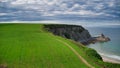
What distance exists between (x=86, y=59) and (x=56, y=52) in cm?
525

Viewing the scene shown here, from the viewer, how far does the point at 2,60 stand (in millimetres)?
41156

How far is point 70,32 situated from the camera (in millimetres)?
108062

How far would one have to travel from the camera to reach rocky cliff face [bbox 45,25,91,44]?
98.4 m

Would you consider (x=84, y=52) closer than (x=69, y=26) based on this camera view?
Yes

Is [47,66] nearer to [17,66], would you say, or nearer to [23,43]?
[17,66]

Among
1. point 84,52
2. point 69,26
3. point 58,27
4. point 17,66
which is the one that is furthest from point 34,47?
point 69,26

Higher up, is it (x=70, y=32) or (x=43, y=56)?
(x=43, y=56)

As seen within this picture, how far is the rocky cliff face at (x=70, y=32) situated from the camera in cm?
9836

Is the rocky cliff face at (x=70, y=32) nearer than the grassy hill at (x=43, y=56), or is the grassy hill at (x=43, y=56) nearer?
the grassy hill at (x=43, y=56)

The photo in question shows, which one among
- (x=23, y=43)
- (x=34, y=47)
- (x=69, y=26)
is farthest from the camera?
(x=69, y=26)

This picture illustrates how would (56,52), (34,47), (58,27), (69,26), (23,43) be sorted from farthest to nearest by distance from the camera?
(69,26)
(58,27)
(23,43)
(34,47)
(56,52)

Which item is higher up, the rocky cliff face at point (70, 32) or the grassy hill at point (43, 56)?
the grassy hill at point (43, 56)

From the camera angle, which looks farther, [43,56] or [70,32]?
[70,32]

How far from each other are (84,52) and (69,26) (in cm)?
6291
